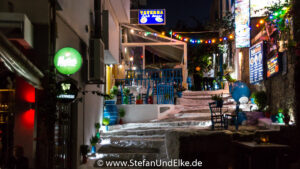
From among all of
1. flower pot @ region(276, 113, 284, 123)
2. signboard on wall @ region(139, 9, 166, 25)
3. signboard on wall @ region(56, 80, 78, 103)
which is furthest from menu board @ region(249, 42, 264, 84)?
signboard on wall @ region(56, 80, 78, 103)

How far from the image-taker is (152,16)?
17938 millimetres

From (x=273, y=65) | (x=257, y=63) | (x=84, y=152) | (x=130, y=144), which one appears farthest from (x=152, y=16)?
(x=84, y=152)

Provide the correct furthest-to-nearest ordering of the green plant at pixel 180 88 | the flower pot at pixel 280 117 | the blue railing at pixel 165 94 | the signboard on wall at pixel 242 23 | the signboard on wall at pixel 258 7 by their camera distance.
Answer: the green plant at pixel 180 88
the blue railing at pixel 165 94
the signboard on wall at pixel 242 23
the signboard on wall at pixel 258 7
the flower pot at pixel 280 117

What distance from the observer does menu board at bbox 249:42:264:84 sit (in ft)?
38.9

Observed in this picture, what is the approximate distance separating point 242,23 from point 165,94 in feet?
16.5

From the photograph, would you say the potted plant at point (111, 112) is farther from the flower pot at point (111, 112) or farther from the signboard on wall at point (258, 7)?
the signboard on wall at point (258, 7)

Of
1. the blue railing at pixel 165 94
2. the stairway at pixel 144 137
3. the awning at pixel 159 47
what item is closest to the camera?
the stairway at pixel 144 137

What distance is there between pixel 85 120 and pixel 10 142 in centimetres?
293

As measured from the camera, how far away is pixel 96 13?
10.9m

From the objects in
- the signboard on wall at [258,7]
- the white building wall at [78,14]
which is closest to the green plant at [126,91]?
the white building wall at [78,14]

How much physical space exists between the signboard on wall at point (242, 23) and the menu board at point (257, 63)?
0.52m

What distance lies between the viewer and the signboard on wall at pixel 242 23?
490 inches

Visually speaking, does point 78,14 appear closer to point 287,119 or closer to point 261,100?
point 287,119

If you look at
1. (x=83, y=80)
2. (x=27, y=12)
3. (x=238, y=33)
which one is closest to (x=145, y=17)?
(x=238, y=33)
